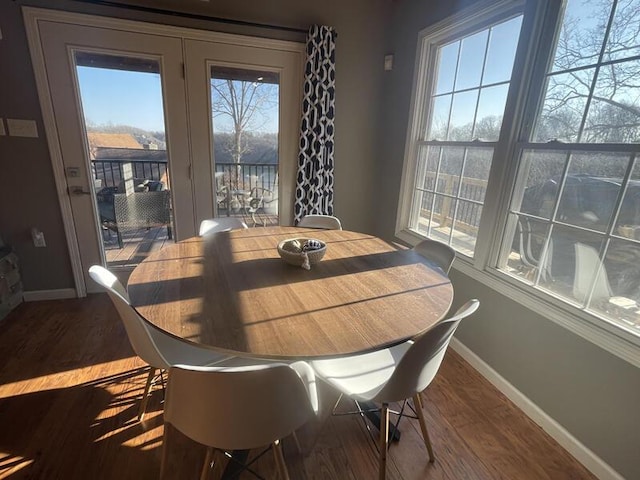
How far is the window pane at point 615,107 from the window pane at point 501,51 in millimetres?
538

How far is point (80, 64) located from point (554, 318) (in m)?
3.49

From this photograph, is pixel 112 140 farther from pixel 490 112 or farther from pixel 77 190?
pixel 490 112

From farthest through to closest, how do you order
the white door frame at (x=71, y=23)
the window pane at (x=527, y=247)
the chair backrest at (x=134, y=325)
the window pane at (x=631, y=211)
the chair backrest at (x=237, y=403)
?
the white door frame at (x=71, y=23) → the window pane at (x=527, y=247) → the window pane at (x=631, y=211) → the chair backrest at (x=134, y=325) → the chair backrest at (x=237, y=403)

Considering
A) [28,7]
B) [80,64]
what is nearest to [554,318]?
[80,64]

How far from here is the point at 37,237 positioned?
2512 millimetres

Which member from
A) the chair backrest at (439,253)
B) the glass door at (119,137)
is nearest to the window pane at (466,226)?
the chair backrest at (439,253)

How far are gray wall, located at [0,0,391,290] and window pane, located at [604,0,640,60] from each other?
6.12 feet

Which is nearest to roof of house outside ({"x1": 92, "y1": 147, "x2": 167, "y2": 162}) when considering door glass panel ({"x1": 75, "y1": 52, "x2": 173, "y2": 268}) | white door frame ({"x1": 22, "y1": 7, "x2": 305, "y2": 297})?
door glass panel ({"x1": 75, "y1": 52, "x2": 173, "y2": 268})

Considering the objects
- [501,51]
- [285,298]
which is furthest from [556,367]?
[501,51]

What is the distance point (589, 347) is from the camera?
1.43 m

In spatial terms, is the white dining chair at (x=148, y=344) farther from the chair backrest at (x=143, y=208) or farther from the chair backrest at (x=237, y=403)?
the chair backrest at (x=143, y=208)

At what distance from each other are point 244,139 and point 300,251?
1716 millimetres

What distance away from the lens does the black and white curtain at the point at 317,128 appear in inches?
105

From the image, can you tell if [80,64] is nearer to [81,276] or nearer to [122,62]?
[122,62]
